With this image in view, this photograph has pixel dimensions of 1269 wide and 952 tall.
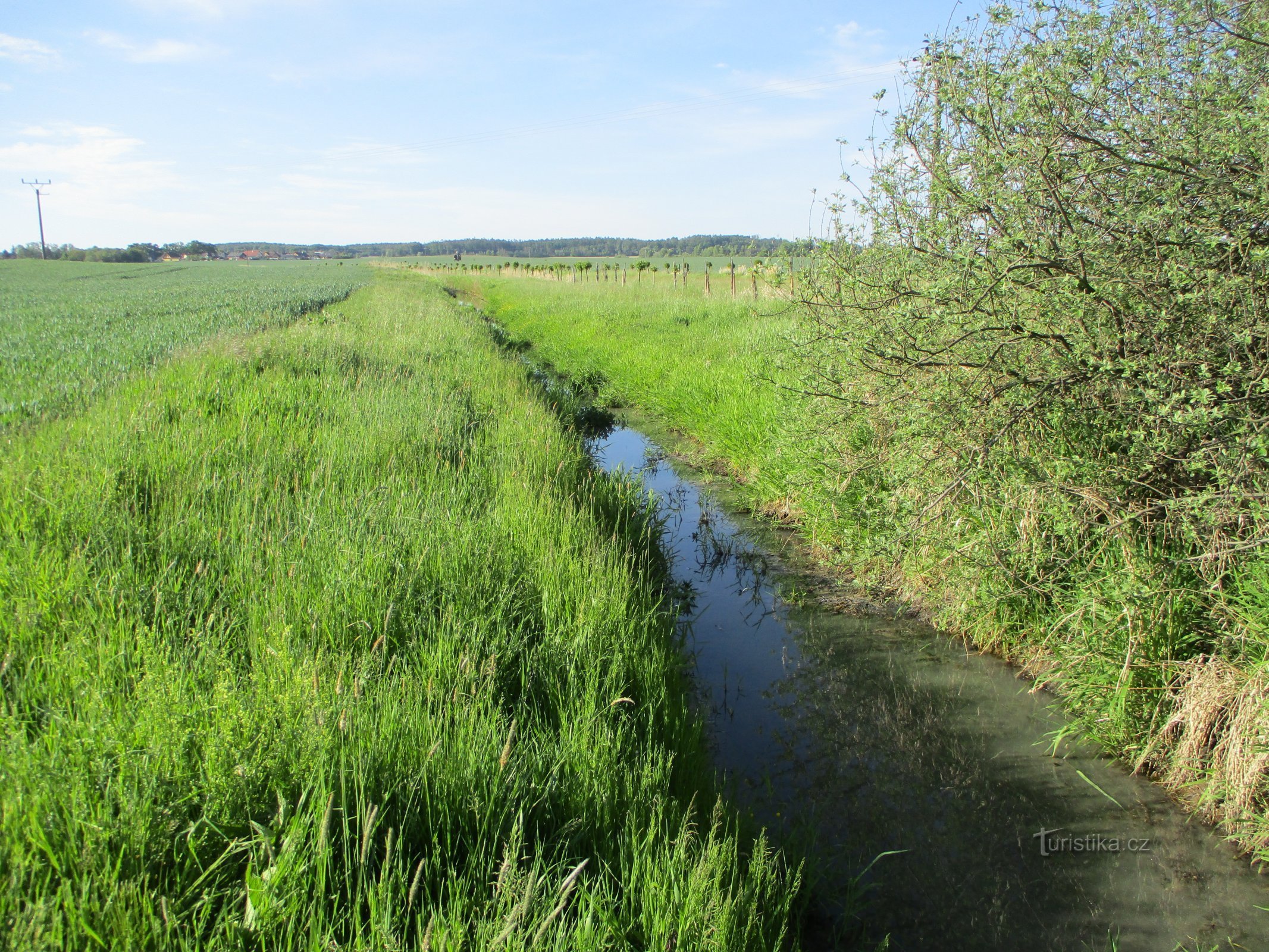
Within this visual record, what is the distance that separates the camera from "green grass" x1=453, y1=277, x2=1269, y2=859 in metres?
3.21

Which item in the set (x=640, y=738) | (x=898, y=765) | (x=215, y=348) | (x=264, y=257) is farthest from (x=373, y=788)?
(x=264, y=257)

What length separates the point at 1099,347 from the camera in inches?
141

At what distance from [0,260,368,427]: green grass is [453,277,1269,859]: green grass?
20.1 feet

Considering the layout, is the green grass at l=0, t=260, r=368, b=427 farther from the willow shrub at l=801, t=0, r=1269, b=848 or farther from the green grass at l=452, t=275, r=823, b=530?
the willow shrub at l=801, t=0, r=1269, b=848

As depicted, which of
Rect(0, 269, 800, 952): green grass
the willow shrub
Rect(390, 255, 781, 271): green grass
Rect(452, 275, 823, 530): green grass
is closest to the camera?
Rect(0, 269, 800, 952): green grass

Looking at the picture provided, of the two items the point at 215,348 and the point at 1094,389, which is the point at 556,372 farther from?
the point at 1094,389

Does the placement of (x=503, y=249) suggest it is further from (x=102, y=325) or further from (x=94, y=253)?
(x=102, y=325)

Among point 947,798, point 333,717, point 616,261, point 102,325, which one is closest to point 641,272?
point 102,325

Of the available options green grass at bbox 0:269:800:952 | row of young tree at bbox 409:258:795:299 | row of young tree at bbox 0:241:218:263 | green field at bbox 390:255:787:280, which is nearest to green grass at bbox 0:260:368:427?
green grass at bbox 0:269:800:952

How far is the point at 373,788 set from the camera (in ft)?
6.70

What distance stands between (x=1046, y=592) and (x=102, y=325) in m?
16.0

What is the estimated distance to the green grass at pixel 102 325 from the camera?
6934 mm

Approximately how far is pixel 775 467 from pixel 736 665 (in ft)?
9.27

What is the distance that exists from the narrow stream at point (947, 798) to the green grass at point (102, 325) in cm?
584
